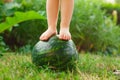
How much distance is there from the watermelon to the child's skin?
7 cm

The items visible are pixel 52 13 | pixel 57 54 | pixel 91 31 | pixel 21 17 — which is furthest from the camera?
pixel 91 31

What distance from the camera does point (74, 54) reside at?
11.9ft

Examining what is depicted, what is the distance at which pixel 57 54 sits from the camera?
11.7 feet

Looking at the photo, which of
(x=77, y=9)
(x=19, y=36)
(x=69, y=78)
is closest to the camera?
(x=69, y=78)

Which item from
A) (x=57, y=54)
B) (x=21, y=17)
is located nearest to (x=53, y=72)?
(x=57, y=54)

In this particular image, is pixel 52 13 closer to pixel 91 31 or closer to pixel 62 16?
pixel 62 16

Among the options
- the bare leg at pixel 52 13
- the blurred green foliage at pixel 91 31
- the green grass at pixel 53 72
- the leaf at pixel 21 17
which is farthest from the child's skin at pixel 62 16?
the blurred green foliage at pixel 91 31

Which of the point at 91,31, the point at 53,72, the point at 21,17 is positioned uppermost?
the point at 21,17

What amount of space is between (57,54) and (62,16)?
0.38m

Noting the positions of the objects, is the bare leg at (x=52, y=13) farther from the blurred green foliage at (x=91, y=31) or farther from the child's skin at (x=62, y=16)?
the blurred green foliage at (x=91, y=31)

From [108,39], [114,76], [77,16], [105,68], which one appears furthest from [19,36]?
[114,76]

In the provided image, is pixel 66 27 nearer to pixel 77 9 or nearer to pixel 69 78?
pixel 69 78

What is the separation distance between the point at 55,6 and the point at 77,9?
354cm

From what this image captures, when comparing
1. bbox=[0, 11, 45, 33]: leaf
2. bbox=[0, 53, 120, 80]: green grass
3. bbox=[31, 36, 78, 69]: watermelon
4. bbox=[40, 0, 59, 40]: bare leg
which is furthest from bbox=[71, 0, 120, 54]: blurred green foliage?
bbox=[31, 36, 78, 69]: watermelon
